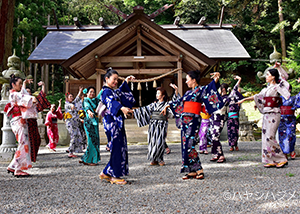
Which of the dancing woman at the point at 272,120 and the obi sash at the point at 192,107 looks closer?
the obi sash at the point at 192,107

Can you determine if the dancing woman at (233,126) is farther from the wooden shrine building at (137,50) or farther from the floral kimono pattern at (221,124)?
the wooden shrine building at (137,50)

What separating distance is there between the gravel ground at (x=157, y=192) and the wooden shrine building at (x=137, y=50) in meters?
6.70

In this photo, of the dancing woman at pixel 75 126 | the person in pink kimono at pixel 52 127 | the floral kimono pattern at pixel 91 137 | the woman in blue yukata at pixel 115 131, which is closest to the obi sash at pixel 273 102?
the woman in blue yukata at pixel 115 131

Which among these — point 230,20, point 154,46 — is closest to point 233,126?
point 154,46

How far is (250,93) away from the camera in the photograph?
725 inches

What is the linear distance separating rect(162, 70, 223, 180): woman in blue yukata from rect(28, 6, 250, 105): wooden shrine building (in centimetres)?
649

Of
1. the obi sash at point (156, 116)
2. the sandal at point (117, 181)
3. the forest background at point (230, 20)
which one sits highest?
the forest background at point (230, 20)

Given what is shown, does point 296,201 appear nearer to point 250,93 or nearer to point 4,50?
point 4,50

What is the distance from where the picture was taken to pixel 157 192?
333 cm

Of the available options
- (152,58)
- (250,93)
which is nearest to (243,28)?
(250,93)

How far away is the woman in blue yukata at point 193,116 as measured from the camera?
4.11 metres

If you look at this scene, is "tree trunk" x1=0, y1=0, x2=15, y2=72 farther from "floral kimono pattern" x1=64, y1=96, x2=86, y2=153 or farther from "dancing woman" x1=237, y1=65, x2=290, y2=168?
"dancing woman" x1=237, y1=65, x2=290, y2=168

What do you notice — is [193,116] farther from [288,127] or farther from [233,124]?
[233,124]

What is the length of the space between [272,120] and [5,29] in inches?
346
